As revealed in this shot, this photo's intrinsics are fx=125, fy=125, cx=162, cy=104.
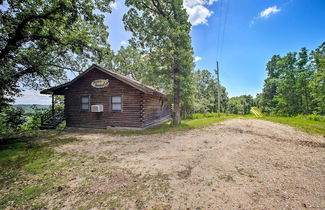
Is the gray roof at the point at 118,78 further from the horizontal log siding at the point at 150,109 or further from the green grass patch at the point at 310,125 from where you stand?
the green grass patch at the point at 310,125

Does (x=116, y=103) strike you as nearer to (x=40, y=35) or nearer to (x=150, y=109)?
(x=150, y=109)

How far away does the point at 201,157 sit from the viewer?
3922 millimetres

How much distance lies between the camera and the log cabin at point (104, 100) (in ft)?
30.9

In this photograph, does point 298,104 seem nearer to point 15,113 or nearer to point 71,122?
point 71,122

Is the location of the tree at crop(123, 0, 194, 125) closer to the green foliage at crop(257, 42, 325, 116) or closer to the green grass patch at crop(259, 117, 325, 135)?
the green grass patch at crop(259, 117, 325, 135)

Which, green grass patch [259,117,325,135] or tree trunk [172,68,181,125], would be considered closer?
green grass patch [259,117,325,135]

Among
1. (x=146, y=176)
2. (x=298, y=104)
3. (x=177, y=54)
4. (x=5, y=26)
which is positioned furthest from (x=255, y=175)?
(x=298, y=104)

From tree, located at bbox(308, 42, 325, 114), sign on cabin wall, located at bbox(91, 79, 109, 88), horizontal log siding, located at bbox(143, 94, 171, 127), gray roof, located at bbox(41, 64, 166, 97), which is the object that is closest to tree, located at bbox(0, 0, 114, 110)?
gray roof, located at bbox(41, 64, 166, 97)

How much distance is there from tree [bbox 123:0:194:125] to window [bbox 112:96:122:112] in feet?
11.5

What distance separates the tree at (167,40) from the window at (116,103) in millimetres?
3503

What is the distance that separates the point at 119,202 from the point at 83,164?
89.1 inches

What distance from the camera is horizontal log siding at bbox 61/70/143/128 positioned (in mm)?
9461

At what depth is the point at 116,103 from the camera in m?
9.83

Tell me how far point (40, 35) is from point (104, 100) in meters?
5.21
